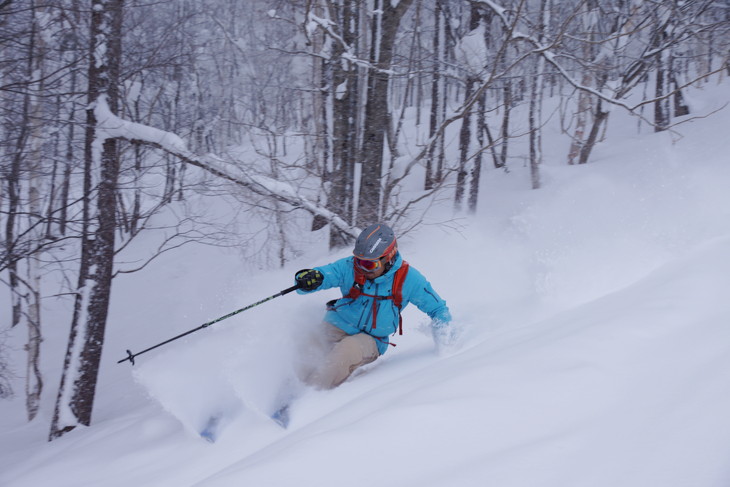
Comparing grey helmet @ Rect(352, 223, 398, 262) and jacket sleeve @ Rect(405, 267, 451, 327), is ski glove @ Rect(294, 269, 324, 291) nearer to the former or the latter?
grey helmet @ Rect(352, 223, 398, 262)

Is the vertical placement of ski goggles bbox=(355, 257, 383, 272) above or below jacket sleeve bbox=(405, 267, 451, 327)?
above

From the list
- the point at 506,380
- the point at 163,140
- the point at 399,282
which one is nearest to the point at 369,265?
the point at 399,282

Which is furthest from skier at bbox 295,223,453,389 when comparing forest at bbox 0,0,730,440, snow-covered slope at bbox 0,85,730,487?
forest at bbox 0,0,730,440

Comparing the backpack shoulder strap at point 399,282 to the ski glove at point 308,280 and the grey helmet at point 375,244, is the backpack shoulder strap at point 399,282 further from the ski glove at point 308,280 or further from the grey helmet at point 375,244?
the ski glove at point 308,280

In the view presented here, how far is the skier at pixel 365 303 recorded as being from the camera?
13.1ft

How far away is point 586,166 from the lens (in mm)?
10969

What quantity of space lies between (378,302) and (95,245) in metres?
3.72

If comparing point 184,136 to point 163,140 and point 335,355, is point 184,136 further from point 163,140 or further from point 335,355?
point 335,355

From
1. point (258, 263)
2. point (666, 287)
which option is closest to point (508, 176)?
point (258, 263)

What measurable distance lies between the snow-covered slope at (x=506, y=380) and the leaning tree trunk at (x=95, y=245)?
79cm

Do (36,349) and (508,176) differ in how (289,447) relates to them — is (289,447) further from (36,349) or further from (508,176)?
(508,176)

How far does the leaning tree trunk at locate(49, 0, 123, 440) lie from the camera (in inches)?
221

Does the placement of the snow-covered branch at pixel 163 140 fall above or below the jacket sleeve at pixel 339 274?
above

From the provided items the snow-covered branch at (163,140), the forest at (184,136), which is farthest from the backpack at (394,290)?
the snow-covered branch at (163,140)
